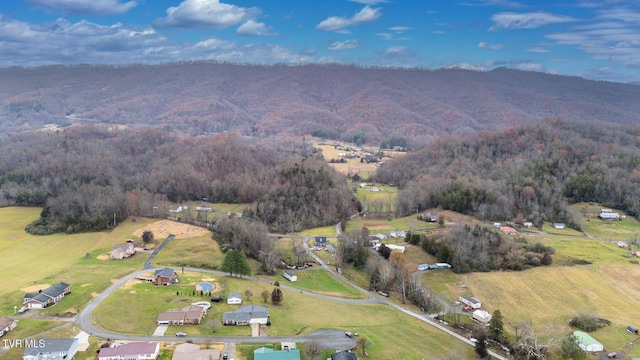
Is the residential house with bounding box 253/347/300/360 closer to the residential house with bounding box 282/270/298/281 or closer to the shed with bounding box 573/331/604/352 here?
the residential house with bounding box 282/270/298/281

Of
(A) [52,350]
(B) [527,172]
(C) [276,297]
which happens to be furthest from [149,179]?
(B) [527,172]

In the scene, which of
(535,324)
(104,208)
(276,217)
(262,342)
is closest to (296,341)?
(262,342)

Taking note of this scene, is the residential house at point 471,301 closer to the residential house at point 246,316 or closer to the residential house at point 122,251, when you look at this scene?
the residential house at point 246,316

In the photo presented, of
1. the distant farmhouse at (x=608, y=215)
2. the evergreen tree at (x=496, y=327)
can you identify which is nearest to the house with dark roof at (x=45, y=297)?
the evergreen tree at (x=496, y=327)

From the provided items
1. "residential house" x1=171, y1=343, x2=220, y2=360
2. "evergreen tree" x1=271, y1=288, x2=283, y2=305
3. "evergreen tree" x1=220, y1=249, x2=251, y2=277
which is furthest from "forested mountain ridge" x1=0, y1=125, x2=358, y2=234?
"residential house" x1=171, y1=343, x2=220, y2=360

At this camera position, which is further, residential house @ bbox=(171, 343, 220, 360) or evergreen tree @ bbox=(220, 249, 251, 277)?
evergreen tree @ bbox=(220, 249, 251, 277)

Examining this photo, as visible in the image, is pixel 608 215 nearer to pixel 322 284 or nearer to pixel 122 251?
pixel 322 284
